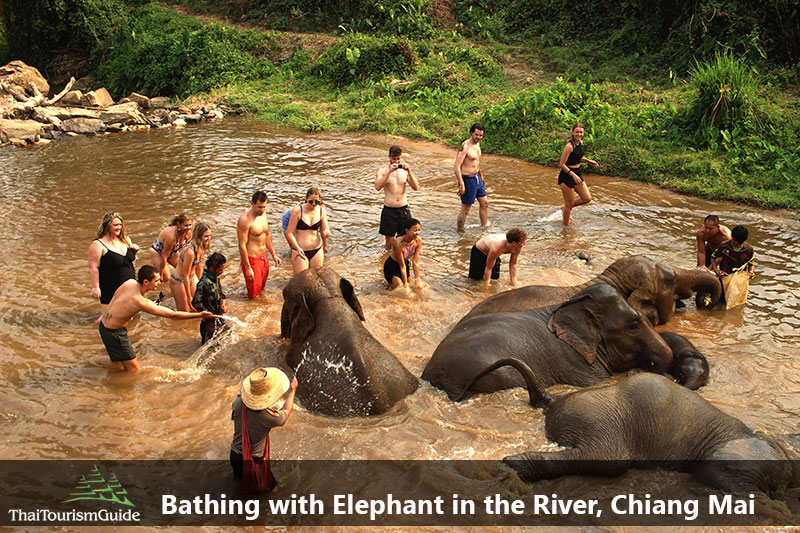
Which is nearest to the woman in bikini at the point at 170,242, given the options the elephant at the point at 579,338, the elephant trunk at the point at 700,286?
the elephant at the point at 579,338

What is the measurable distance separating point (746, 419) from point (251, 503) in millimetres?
4122

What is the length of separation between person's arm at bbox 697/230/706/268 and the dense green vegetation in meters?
3.66

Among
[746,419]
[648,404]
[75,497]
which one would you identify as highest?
[648,404]

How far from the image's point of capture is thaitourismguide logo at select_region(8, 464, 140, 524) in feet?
14.0

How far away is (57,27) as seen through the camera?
25.9 m

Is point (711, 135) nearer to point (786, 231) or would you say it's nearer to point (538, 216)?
point (786, 231)

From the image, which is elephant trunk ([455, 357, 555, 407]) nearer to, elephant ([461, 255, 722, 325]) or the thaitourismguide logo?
elephant ([461, 255, 722, 325])

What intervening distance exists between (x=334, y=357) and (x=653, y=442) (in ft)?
8.50

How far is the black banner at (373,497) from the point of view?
4.32m

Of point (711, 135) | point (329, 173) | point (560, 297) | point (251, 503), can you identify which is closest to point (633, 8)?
point (711, 135)

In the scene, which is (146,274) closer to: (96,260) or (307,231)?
(96,260)

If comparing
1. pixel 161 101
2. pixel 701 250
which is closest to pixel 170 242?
pixel 701 250

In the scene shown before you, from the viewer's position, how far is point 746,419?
17.9 ft

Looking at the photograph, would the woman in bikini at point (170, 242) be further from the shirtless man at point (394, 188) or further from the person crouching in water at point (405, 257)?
the shirtless man at point (394, 188)
